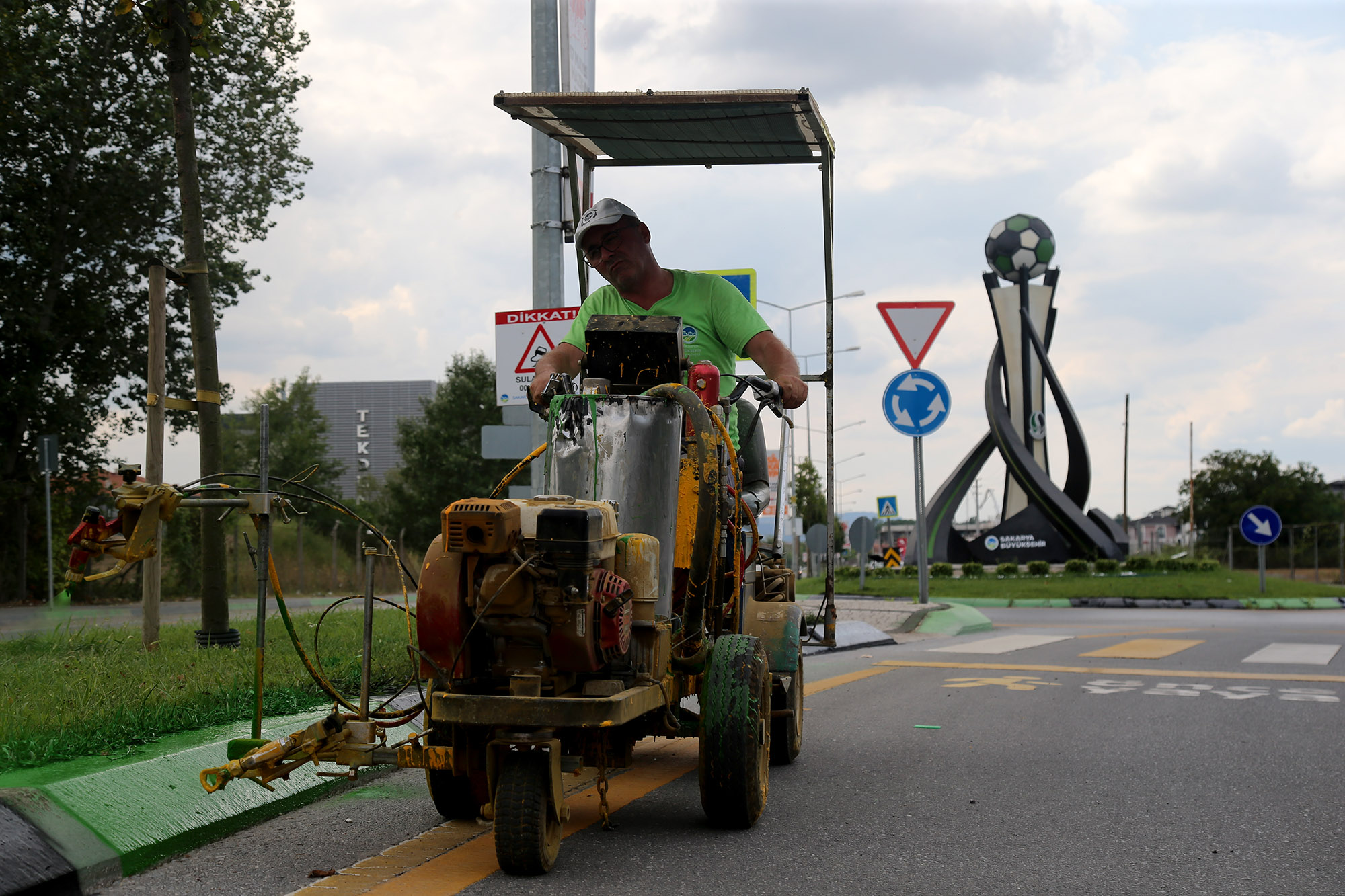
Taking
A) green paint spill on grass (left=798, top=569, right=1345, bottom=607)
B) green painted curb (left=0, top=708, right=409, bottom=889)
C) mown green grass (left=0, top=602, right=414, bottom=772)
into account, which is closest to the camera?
green painted curb (left=0, top=708, right=409, bottom=889)

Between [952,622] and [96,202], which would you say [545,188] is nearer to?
[952,622]

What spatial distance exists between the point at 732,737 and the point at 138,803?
192 centimetres

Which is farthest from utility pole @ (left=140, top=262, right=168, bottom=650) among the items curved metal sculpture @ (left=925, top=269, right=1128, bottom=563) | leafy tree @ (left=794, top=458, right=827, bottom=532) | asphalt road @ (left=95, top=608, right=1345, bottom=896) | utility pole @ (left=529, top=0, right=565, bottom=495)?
leafy tree @ (left=794, top=458, right=827, bottom=532)

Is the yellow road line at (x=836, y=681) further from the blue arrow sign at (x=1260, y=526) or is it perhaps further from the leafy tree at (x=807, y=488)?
the leafy tree at (x=807, y=488)

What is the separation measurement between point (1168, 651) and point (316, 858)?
10.1 m

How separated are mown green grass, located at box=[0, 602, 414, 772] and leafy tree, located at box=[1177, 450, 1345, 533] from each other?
223 feet

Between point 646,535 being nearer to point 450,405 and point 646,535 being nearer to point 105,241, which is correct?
point 105,241

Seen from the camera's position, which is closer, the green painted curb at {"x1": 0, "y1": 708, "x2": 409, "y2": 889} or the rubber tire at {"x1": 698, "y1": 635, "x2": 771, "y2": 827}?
the green painted curb at {"x1": 0, "y1": 708, "x2": 409, "y2": 889}

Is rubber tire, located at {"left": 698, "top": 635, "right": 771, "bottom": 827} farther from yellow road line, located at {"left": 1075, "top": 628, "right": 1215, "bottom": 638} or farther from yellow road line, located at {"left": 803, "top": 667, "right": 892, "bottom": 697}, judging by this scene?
yellow road line, located at {"left": 1075, "top": 628, "right": 1215, "bottom": 638}

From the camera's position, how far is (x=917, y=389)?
47.3 feet

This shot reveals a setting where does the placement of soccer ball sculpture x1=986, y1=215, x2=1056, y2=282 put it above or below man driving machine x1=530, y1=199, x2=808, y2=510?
above

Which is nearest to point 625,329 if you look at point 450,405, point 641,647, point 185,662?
point 641,647

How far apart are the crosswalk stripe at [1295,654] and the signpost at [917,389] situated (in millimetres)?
3986

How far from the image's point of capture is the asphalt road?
355 cm
